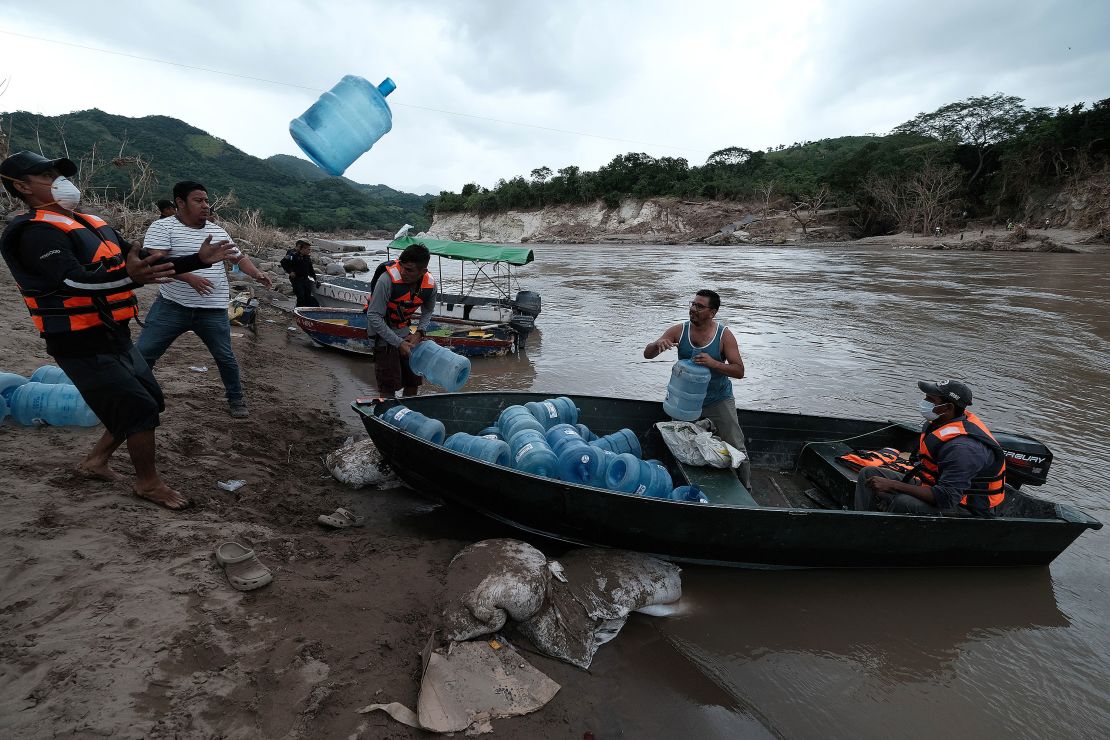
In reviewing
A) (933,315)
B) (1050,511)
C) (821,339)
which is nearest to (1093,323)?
(933,315)

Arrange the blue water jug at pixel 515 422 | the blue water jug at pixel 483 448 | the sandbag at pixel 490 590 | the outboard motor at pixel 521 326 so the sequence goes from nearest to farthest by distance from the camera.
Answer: the sandbag at pixel 490 590, the blue water jug at pixel 483 448, the blue water jug at pixel 515 422, the outboard motor at pixel 521 326

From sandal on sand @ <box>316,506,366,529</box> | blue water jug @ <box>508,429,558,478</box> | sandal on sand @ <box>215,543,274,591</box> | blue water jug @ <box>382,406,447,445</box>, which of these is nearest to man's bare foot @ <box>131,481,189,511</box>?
sandal on sand @ <box>215,543,274,591</box>

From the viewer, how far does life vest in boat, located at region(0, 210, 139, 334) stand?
2.74m

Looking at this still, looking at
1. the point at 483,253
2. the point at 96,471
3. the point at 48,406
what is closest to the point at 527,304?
the point at 483,253

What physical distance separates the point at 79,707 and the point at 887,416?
9.19 meters

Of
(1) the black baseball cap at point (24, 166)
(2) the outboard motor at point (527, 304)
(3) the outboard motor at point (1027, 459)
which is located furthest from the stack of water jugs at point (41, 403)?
(2) the outboard motor at point (527, 304)

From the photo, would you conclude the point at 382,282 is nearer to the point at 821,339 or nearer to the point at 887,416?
the point at 887,416

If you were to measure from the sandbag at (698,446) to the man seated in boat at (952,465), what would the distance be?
118cm

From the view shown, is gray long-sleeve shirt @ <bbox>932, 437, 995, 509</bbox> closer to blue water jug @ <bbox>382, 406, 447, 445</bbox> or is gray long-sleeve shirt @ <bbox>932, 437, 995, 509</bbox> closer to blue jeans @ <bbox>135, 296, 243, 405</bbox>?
blue water jug @ <bbox>382, 406, 447, 445</bbox>

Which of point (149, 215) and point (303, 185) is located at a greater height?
point (303, 185)

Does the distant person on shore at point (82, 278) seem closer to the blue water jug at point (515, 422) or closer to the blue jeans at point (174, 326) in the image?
the blue jeans at point (174, 326)

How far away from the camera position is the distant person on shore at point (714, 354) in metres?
4.65

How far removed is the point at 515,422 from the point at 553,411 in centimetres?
42

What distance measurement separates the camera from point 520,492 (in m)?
3.93
